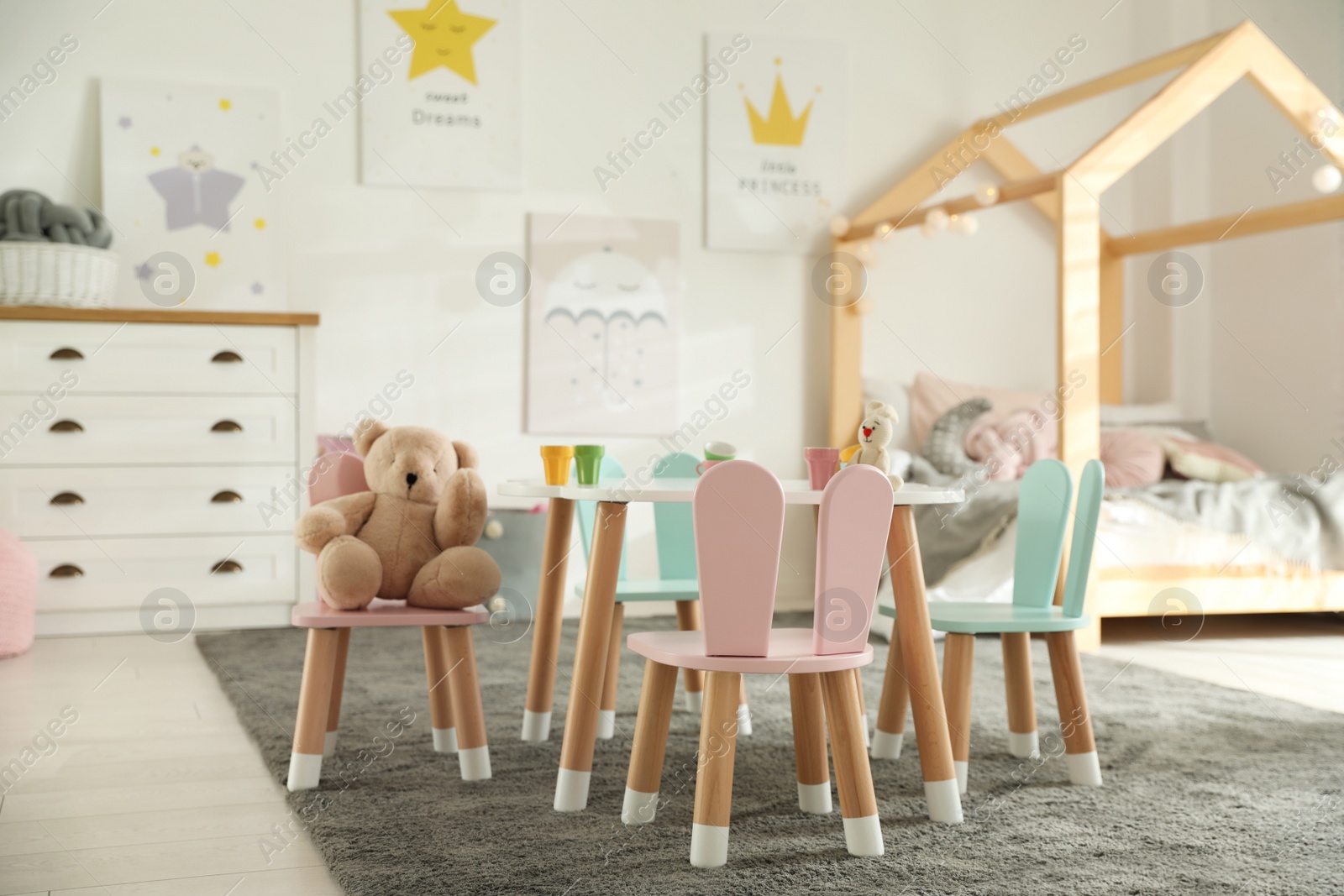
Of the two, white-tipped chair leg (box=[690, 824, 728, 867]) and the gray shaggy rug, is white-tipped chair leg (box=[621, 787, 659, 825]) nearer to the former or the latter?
the gray shaggy rug

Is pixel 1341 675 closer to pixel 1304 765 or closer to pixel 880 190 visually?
pixel 1304 765

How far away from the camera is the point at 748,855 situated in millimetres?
1661

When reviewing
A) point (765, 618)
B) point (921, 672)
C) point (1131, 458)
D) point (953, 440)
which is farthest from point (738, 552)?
point (1131, 458)

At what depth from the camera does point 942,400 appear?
4523 millimetres

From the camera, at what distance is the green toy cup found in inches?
82.4

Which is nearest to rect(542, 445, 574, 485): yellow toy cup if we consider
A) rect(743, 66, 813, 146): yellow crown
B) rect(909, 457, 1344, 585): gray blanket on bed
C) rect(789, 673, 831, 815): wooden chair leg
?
rect(789, 673, 831, 815): wooden chair leg

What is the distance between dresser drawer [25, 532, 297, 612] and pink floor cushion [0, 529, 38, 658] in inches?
4.3

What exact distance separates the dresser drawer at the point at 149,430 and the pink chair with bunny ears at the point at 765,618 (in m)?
2.25

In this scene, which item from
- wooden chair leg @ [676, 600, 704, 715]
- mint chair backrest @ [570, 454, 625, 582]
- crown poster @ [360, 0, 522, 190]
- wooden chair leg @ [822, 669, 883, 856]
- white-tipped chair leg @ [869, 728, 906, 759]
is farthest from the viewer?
crown poster @ [360, 0, 522, 190]

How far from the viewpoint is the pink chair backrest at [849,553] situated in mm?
1590

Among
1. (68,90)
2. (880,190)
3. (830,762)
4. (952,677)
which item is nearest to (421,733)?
(830,762)

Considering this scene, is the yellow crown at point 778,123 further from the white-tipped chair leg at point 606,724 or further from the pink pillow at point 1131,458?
the white-tipped chair leg at point 606,724

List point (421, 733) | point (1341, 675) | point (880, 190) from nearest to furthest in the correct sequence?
point (421, 733), point (1341, 675), point (880, 190)

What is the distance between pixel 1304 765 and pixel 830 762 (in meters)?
0.88
